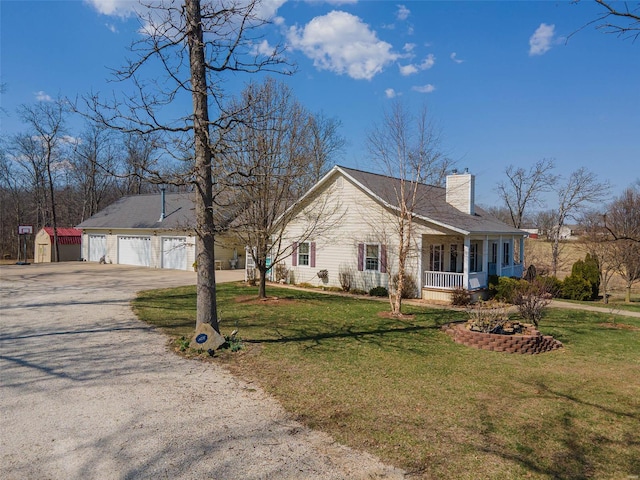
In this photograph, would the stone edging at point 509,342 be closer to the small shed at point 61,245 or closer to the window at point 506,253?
the window at point 506,253

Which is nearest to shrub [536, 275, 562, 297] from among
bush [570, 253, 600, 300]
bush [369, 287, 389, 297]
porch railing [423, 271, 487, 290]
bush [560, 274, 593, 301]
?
bush [560, 274, 593, 301]

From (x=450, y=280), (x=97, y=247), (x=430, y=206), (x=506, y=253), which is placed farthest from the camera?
(x=97, y=247)

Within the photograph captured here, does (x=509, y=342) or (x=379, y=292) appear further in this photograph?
(x=379, y=292)

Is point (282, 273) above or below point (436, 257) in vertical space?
below

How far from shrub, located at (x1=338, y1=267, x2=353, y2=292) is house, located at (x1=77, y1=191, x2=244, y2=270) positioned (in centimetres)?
798

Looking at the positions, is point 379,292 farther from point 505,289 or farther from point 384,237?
point 505,289

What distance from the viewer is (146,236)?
27516 millimetres

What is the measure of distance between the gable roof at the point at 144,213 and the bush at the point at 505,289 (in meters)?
18.3

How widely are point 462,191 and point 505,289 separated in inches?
217

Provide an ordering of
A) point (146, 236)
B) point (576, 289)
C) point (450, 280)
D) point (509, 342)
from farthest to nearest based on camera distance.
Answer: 1. point (146, 236)
2. point (576, 289)
3. point (450, 280)
4. point (509, 342)

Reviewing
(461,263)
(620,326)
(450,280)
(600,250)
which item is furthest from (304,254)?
(600,250)

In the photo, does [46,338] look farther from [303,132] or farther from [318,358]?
[303,132]

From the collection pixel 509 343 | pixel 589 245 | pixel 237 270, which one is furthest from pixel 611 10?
pixel 237 270

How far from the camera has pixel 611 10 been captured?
4102 millimetres
